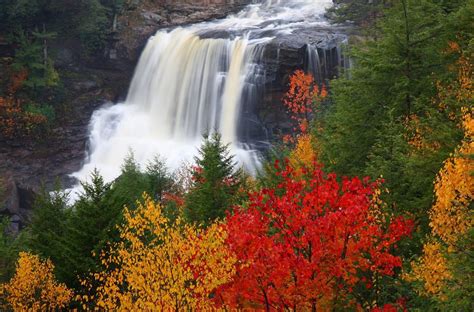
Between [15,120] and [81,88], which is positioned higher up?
[81,88]

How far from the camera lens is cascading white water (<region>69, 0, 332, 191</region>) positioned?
41.3 m

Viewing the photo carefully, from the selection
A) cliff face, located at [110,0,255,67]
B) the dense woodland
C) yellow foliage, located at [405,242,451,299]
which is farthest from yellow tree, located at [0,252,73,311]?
cliff face, located at [110,0,255,67]

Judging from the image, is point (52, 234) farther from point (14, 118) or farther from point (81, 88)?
point (81, 88)

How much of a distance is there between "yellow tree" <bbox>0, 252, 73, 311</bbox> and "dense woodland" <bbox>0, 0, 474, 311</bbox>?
7cm

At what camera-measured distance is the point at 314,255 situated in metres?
12.2

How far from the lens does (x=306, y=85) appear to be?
1478 inches

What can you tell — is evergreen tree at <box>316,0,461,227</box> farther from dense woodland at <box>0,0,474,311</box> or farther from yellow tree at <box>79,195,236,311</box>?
yellow tree at <box>79,195,236,311</box>

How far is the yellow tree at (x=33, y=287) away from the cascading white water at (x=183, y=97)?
67.6 ft

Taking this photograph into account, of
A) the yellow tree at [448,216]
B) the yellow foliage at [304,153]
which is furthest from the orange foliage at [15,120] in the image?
the yellow tree at [448,216]

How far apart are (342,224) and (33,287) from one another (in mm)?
13745

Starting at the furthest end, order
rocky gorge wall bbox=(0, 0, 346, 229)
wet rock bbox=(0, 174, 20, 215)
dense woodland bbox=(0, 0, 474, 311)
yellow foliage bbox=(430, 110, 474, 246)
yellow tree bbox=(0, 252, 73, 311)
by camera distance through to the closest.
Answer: rocky gorge wall bbox=(0, 0, 346, 229) < wet rock bbox=(0, 174, 20, 215) < yellow tree bbox=(0, 252, 73, 311) < dense woodland bbox=(0, 0, 474, 311) < yellow foliage bbox=(430, 110, 474, 246)

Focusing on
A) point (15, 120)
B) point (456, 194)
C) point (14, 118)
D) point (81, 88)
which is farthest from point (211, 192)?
point (81, 88)

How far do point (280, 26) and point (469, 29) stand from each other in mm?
32036

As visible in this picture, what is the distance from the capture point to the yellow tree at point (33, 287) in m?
19.0
